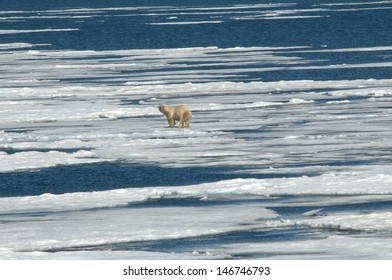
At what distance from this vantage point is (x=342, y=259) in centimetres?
947

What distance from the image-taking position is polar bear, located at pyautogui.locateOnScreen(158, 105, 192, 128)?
18047 millimetres

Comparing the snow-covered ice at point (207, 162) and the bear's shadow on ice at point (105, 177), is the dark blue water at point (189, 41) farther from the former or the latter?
the snow-covered ice at point (207, 162)

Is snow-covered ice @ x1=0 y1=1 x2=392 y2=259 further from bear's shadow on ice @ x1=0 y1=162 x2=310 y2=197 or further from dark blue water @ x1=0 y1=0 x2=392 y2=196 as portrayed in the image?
dark blue water @ x1=0 y1=0 x2=392 y2=196

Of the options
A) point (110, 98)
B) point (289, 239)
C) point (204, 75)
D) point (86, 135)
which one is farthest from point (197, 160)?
point (204, 75)

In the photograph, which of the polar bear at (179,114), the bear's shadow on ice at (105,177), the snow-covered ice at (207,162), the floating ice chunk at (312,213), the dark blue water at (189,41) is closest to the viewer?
the snow-covered ice at (207,162)

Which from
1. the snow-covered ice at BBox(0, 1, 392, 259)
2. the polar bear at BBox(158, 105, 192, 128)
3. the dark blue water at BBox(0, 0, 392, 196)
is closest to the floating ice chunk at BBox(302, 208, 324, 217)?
the snow-covered ice at BBox(0, 1, 392, 259)

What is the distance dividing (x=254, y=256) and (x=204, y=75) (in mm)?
18939

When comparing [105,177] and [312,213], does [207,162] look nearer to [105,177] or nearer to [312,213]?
[105,177]

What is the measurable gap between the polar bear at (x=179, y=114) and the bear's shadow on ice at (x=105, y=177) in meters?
2.99

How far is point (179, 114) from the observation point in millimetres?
18125

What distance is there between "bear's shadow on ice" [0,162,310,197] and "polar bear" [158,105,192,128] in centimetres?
299

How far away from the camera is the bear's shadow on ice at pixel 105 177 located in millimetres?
13781

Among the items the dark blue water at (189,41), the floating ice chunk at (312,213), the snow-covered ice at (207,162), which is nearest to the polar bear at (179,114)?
the snow-covered ice at (207,162)

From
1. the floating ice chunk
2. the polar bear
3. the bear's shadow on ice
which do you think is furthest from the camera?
the polar bear
